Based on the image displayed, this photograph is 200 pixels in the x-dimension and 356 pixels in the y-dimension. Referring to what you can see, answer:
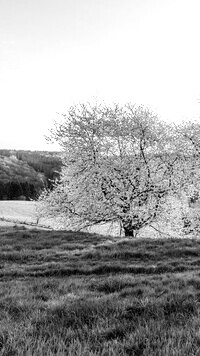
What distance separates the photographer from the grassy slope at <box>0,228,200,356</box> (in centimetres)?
448

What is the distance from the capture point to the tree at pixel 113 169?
24516 millimetres

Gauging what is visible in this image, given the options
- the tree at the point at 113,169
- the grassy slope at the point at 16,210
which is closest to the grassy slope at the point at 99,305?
the tree at the point at 113,169

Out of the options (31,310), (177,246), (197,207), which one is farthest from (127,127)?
(31,310)

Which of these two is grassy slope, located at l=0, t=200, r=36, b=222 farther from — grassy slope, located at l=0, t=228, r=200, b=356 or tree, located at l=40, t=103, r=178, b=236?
grassy slope, located at l=0, t=228, r=200, b=356

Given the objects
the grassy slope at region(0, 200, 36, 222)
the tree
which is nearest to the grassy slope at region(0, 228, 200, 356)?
the tree

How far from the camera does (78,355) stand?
4109 mm

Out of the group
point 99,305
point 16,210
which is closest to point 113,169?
point 99,305

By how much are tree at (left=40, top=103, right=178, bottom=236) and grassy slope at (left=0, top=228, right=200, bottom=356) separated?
1059 cm

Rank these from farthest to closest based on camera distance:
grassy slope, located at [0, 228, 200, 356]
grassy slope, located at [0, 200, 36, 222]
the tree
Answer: grassy slope, located at [0, 200, 36, 222], the tree, grassy slope, located at [0, 228, 200, 356]

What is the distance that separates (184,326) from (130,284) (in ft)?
11.7

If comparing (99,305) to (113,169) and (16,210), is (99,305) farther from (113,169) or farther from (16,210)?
(16,210)

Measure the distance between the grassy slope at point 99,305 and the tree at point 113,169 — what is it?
34.7ft

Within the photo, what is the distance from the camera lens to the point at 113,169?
24.6 metres

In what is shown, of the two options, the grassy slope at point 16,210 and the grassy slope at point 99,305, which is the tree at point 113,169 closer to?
the grassy slope at point 99,305
